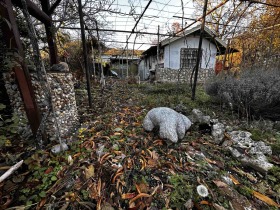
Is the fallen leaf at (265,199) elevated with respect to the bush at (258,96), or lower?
lower

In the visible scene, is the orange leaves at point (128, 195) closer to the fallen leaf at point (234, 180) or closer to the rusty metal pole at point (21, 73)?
the fallen leaf at point (234, 180)

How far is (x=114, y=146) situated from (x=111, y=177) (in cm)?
52

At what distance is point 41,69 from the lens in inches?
60.7

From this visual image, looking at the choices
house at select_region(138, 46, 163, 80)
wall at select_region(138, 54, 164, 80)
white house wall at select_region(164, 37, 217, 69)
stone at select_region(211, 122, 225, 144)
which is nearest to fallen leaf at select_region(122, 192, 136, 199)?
stone at select_region(211, 122, 225, 144)

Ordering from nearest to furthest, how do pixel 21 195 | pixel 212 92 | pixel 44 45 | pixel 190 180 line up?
pixel 21 195 → pixel 190 180 → pixel 44 45 → pixel 212 92

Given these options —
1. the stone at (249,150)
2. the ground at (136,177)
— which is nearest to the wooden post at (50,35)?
the ground at (136,177)

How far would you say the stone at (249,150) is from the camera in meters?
1.49

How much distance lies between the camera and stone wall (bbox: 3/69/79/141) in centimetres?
173

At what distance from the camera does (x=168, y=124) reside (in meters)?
1.96

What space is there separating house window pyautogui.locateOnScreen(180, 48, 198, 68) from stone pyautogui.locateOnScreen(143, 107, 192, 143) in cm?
772

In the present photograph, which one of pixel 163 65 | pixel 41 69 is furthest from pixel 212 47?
pixel 41 69

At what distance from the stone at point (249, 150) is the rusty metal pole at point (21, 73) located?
2.54 m

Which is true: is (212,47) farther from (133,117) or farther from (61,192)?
(61,192)

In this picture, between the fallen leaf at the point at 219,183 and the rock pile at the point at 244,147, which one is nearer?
the fallen leaf at the point at 219,183
